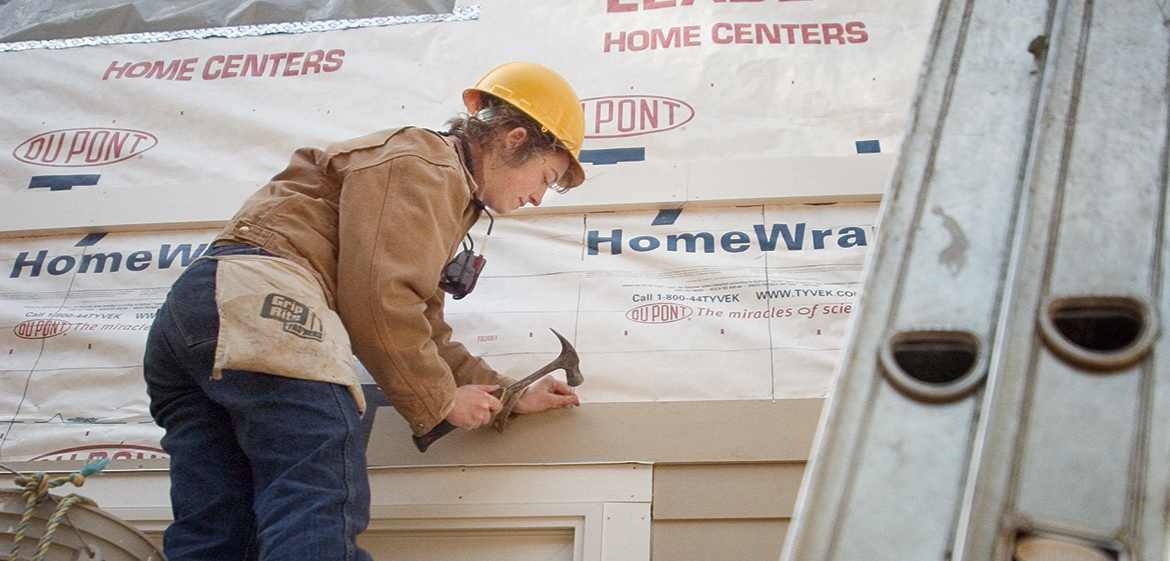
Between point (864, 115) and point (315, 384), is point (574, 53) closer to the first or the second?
point (864, 115)

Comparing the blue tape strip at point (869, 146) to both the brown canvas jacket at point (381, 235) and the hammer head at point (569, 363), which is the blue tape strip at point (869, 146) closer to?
the hammer head at point (569, 363)

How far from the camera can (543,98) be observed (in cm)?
266

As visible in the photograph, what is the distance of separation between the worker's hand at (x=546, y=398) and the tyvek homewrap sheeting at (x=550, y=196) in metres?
0.11

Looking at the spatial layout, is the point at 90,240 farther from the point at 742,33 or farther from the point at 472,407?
the point at 742,33

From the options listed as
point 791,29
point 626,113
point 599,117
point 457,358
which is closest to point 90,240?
point 457,358

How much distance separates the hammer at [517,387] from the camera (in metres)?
2.53

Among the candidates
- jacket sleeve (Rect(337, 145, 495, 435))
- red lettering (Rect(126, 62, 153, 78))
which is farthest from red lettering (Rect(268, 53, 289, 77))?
jacket sleeve (Rect(337, 145, 495, 435))

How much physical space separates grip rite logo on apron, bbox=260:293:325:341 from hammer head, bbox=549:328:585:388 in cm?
86

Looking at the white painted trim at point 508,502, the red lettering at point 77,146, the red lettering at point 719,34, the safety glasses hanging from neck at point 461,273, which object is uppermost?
the red lettering at point 719,34

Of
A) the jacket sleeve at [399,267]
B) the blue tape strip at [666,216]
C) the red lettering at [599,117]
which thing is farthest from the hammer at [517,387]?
the red lettering at [599,117]

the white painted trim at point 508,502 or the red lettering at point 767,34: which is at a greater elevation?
the red lettering at point 767,34

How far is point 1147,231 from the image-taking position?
0.80 metres

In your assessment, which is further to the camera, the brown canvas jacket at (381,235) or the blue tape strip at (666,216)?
the blue tape strip at (666,216)

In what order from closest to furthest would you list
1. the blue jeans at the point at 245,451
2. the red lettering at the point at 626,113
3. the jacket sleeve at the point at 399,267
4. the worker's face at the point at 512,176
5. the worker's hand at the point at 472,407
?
the blue jeans at the point at 245,451
the jacket sleeve at the point at 399,267
the worker's hand at the point at 472,407
the worker's face at the point at 512,176
the red lettering at the point at 626,113
